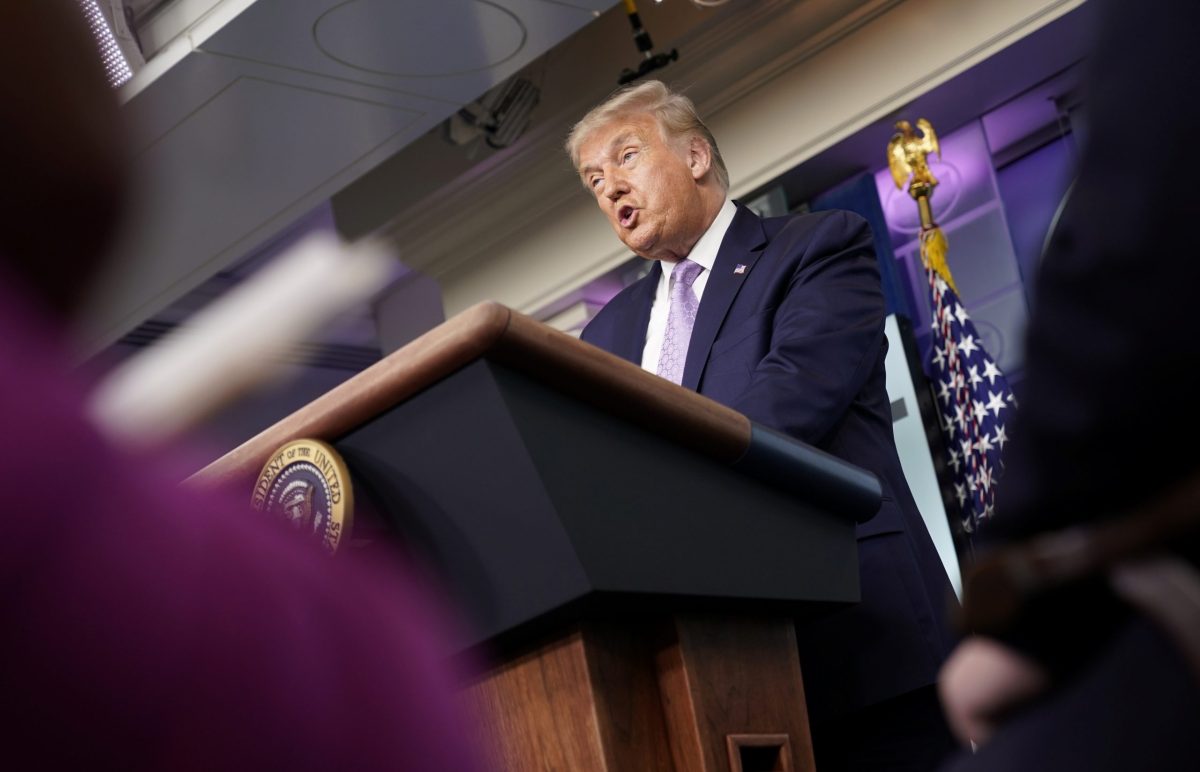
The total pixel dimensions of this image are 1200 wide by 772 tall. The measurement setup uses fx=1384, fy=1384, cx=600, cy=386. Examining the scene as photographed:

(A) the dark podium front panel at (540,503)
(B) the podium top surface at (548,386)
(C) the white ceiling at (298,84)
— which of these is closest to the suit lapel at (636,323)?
(B) the podium top surface at (548,386)

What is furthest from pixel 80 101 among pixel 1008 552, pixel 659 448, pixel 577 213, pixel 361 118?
pixel 577 213

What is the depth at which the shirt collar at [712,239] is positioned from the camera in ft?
8.05

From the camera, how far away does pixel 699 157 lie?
8.82 feet

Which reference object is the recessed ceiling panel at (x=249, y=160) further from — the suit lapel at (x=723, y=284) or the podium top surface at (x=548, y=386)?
the podium top surface at (x=548, y=386)

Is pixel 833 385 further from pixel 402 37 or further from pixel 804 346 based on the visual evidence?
pixel 402 37

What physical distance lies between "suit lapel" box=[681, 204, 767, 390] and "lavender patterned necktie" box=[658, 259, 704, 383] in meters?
0.04

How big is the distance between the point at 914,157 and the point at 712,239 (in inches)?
105

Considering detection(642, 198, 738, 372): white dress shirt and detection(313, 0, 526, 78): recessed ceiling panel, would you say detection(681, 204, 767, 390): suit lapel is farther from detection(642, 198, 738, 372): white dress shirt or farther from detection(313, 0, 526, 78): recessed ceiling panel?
detection(313, 0, 526, 78): recessed ceiling panel

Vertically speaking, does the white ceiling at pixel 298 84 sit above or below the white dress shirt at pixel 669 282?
above

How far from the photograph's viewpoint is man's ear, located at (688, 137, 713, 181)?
8.71ft

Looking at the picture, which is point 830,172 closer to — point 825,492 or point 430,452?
point 825,492

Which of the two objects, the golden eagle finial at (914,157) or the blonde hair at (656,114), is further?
the golden eagle finial at (914,157)

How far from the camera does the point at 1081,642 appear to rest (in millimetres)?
605

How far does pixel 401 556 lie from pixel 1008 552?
0.80m
